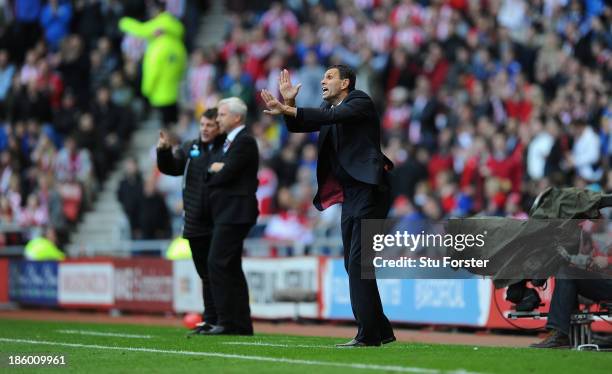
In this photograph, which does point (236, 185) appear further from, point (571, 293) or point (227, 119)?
point (571, 293)

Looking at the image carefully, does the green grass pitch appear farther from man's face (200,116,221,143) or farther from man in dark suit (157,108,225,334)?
man's face (200,116,221,143)

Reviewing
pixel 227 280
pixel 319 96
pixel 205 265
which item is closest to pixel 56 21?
pixel 319 96

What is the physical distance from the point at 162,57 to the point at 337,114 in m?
15.2

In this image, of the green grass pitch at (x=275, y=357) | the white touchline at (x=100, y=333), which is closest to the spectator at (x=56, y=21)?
the white touchline at (x=100, y=333)

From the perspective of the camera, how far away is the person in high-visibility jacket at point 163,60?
82.1ft

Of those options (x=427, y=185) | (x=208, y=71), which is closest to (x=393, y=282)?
(x=427, y=185)

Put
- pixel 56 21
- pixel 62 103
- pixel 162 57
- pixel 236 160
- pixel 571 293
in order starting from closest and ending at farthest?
pixel 571 293, pixel 236 160, pixel 162 57, pixel 62 103, pixel 56 21

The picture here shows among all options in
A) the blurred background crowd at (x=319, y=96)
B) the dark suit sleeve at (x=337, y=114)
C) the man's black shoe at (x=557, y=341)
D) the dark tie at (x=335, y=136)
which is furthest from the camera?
the blurred background crowd at (x=319, y=96)

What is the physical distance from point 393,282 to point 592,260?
552 cm

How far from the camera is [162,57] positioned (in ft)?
83.1

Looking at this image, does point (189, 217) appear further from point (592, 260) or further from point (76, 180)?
point (76, 180)

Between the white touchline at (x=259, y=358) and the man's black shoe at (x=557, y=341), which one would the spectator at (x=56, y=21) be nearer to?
the white touchline at (x=259, y=358)

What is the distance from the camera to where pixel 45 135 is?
86.3 feet

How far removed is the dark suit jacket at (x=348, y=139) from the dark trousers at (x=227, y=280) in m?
2.15
